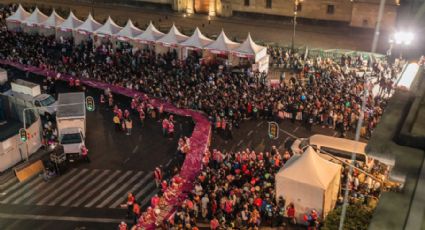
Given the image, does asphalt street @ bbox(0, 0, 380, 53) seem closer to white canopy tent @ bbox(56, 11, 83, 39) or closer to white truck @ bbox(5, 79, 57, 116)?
white canopy tent @ bbox(56, 11, 83, 39)

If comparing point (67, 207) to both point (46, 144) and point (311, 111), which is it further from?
point (311, 111)

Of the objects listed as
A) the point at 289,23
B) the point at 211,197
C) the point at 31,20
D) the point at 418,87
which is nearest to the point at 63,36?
the point at 31,20

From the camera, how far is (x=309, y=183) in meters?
24.6

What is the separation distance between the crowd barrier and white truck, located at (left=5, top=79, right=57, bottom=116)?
484 cm

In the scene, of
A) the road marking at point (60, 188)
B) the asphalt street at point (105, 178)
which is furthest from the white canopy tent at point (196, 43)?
the road marking at point (60, 188)

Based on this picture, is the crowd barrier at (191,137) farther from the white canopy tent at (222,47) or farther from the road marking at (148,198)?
the white canopy tent at (222,47)

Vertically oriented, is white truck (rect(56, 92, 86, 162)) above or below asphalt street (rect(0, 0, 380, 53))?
below

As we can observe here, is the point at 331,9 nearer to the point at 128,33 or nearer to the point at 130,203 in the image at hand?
the point at 128,33

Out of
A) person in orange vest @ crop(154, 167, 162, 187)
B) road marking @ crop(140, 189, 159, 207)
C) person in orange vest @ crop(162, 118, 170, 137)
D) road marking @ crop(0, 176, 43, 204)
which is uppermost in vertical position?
person in orange vest @ crop(162, 118, 170, 137)

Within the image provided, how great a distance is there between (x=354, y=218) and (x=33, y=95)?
1138 inches

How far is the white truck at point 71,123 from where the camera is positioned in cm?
3216

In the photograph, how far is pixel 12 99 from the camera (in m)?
37.9

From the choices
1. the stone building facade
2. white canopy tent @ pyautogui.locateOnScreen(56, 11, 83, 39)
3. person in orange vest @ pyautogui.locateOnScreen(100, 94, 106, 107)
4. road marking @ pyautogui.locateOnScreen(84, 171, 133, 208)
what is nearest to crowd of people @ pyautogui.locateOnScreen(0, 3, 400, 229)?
person in orange vest @ pyautogui.locateOnScreen(100, 94, 106, 107)

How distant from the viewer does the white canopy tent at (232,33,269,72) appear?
4189cm
